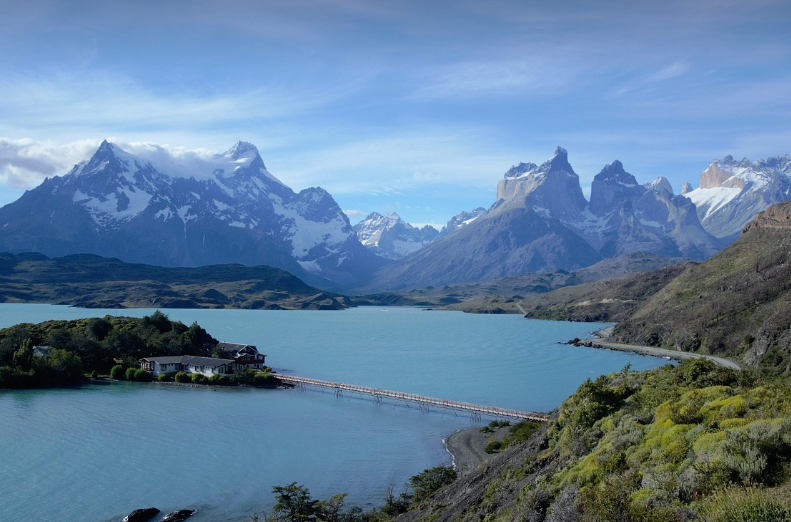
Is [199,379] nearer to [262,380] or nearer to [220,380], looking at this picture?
[220,380]

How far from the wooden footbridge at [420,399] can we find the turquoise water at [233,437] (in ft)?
4.29

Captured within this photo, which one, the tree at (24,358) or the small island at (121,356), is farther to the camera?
the small island at (121,356)

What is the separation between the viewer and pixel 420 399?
228ft

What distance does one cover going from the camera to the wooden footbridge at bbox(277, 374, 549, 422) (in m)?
60.8

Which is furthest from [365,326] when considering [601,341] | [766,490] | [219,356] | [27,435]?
[766,490]

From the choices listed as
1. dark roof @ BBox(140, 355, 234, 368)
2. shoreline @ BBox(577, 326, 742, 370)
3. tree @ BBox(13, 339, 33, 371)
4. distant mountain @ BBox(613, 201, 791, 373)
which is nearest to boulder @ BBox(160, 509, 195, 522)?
dark roof @ BBox(140, 355, 234, 368)

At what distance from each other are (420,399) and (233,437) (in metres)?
23.4

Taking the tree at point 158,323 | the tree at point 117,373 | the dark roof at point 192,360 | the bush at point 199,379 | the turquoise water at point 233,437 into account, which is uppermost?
the tree at point 158,323

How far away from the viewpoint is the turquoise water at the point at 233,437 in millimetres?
39125

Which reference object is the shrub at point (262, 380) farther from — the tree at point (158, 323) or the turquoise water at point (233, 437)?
the tree at point (158, 323)

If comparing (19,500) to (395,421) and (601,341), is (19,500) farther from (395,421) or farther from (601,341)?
(601,341)

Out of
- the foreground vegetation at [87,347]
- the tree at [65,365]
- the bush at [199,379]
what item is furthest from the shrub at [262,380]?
the tree at [65,365]

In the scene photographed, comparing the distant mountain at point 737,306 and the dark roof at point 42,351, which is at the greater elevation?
the distant mountain at point 737,306

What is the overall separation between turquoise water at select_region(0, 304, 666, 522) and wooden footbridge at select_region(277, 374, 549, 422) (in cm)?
131
